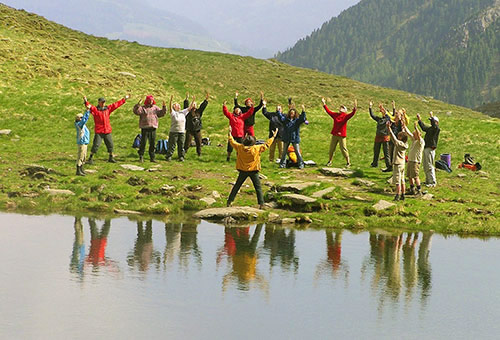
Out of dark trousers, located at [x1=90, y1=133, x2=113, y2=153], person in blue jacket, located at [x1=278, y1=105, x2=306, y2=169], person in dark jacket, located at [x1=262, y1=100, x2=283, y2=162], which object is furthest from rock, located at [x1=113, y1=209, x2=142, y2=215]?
person in dark jacket, located at [x1=262, y1=100, x2=283, y2=162]

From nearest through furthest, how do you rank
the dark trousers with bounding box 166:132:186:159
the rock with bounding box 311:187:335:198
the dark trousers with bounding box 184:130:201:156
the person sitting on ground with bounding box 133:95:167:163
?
the rock with bounding box 311:187:335:198 < the person sitting on ground with bounding box 133:95:167:163 < the dark trousers with bounding box 166:132:186:159 < the dark trousers with bounding box 184:130:201:156

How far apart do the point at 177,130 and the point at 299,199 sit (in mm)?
9351

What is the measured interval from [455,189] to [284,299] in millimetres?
14506

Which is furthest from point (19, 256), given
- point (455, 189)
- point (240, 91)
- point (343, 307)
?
point (240, 91)

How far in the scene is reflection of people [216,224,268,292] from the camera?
1238cm

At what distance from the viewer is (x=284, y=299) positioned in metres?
11.4

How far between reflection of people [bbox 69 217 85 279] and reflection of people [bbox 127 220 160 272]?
92 centimetres

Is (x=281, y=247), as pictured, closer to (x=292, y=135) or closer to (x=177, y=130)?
(x=292, y=135)

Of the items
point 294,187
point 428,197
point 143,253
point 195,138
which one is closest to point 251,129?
point 195,138

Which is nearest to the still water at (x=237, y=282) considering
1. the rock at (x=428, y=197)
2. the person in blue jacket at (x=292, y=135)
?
the rock at (x=428, y=197)

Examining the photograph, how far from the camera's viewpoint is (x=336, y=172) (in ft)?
85.0

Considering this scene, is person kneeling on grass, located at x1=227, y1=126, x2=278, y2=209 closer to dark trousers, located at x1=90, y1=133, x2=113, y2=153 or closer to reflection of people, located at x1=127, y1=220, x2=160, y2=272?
reflection of people, located at x1=127, y1=220, x2=160, y2=272

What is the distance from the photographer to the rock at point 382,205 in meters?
20.0

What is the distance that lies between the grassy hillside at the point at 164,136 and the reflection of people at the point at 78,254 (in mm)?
3493
